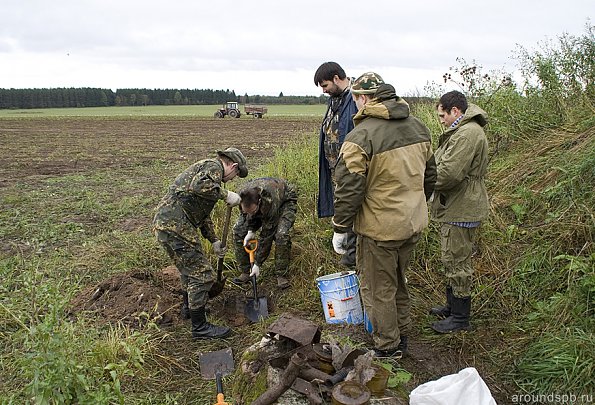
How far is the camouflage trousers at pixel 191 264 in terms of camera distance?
4117 millimetres

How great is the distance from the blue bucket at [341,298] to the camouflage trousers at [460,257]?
2.69ft

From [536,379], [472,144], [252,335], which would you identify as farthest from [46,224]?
[536,379]

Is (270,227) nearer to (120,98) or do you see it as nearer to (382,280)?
(382,280)

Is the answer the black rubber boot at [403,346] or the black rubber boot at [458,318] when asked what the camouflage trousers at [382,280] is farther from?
the black rubber boot at [458,318]

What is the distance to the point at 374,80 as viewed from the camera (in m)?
3.22

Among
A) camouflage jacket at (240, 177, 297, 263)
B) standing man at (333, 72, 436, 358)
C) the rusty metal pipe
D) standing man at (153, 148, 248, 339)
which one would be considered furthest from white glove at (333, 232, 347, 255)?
camouflage jacket at (240, 177, 297, 263)

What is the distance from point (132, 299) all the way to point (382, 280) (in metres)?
2.70

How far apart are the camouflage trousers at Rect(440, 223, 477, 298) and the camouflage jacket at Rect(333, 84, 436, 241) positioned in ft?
2.42

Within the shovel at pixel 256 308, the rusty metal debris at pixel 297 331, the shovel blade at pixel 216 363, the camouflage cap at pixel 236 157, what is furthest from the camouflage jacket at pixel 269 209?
the rusty metal debris at pixel 297 331

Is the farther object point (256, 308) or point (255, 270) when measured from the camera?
point (255, 270)

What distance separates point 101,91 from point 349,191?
260 ft

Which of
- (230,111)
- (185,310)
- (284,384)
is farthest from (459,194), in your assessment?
(230,111)

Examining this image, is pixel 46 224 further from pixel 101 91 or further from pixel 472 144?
pixel 101 91

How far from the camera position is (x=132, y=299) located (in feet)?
15.1
